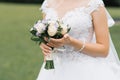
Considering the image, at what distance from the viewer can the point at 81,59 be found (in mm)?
4773

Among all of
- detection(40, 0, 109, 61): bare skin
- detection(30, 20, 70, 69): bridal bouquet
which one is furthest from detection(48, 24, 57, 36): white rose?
detection(40, 0, 109, 61): bare skin

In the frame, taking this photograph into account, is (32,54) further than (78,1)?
Yes

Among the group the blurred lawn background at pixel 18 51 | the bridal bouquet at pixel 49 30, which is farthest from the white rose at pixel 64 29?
the blurred lawn background at pixel 18 51

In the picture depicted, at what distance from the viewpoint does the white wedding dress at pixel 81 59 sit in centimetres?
462

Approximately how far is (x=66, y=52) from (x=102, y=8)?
20.7 inches

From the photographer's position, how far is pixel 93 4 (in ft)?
15.3

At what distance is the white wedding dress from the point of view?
462 centimetres

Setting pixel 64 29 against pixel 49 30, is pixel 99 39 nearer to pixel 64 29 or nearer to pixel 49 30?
pixel 64 29

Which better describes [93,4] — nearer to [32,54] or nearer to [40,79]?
[40,79]

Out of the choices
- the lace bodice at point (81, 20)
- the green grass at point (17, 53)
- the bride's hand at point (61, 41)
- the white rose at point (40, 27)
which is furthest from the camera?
the green grass at point (17, 53)

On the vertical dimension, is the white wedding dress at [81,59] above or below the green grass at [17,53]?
above

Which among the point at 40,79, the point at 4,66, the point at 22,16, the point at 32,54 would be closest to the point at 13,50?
the point at 32,54

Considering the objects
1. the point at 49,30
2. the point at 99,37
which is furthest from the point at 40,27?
the point at 99,37

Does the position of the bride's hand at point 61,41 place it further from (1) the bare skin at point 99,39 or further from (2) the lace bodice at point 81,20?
(2) the lace bodice at point 81,20
